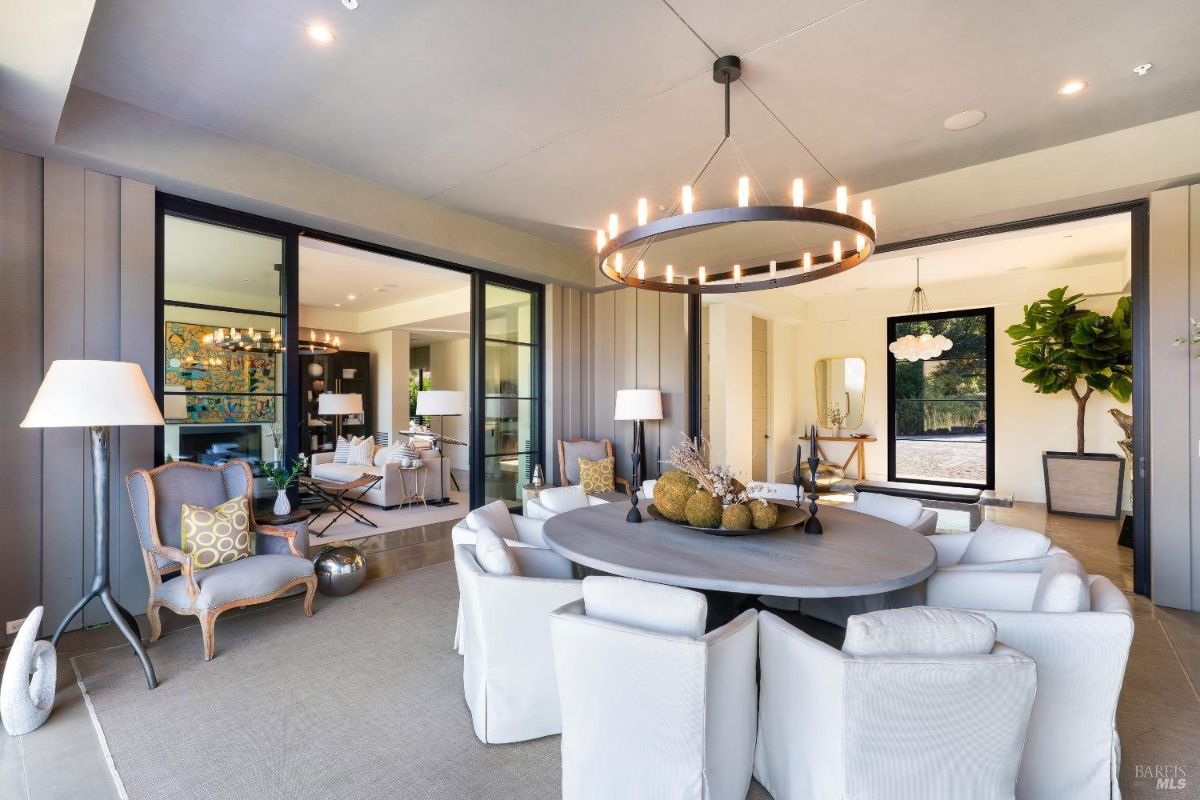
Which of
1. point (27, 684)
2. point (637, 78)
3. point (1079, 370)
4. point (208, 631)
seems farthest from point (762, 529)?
point (1079, 370)

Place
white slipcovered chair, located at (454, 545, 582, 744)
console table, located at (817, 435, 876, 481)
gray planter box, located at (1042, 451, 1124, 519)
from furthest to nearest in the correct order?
console table, located at (817, 435, 876, 481), gray planter box, located at (1042, 451, 1124, 519), white slipcovered chair, located at (454, 545, 582, 744)

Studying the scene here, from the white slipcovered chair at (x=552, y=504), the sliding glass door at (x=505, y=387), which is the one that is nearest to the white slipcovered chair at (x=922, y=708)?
the white slipcovered chair at (x=552, y=504)

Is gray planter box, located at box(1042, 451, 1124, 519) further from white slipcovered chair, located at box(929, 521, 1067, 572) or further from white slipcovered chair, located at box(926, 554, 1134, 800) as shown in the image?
white slipcovered chair, located at box(926, 554, 1134, 800)

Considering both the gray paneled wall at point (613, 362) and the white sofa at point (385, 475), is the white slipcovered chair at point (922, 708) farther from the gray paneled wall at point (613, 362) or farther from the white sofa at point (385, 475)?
the white sofa at point (385, 475)

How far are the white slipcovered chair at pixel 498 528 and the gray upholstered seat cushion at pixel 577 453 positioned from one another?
8.27ft

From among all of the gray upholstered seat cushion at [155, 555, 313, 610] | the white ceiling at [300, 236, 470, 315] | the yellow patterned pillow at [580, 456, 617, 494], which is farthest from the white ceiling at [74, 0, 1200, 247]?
the yellow patterned pillow at [580, 456, 617, 494]

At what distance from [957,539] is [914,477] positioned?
6359mm

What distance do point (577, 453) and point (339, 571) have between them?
8.77ft

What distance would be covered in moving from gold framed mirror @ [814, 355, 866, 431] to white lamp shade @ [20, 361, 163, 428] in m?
8.64

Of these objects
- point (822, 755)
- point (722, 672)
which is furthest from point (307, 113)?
point (822, 755)

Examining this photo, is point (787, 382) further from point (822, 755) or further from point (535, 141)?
point (822, 755)

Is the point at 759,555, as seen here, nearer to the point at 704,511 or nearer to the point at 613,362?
the point at 704,511

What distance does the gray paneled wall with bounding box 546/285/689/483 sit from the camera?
→ 5723 mm

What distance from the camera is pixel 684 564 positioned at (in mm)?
2119
